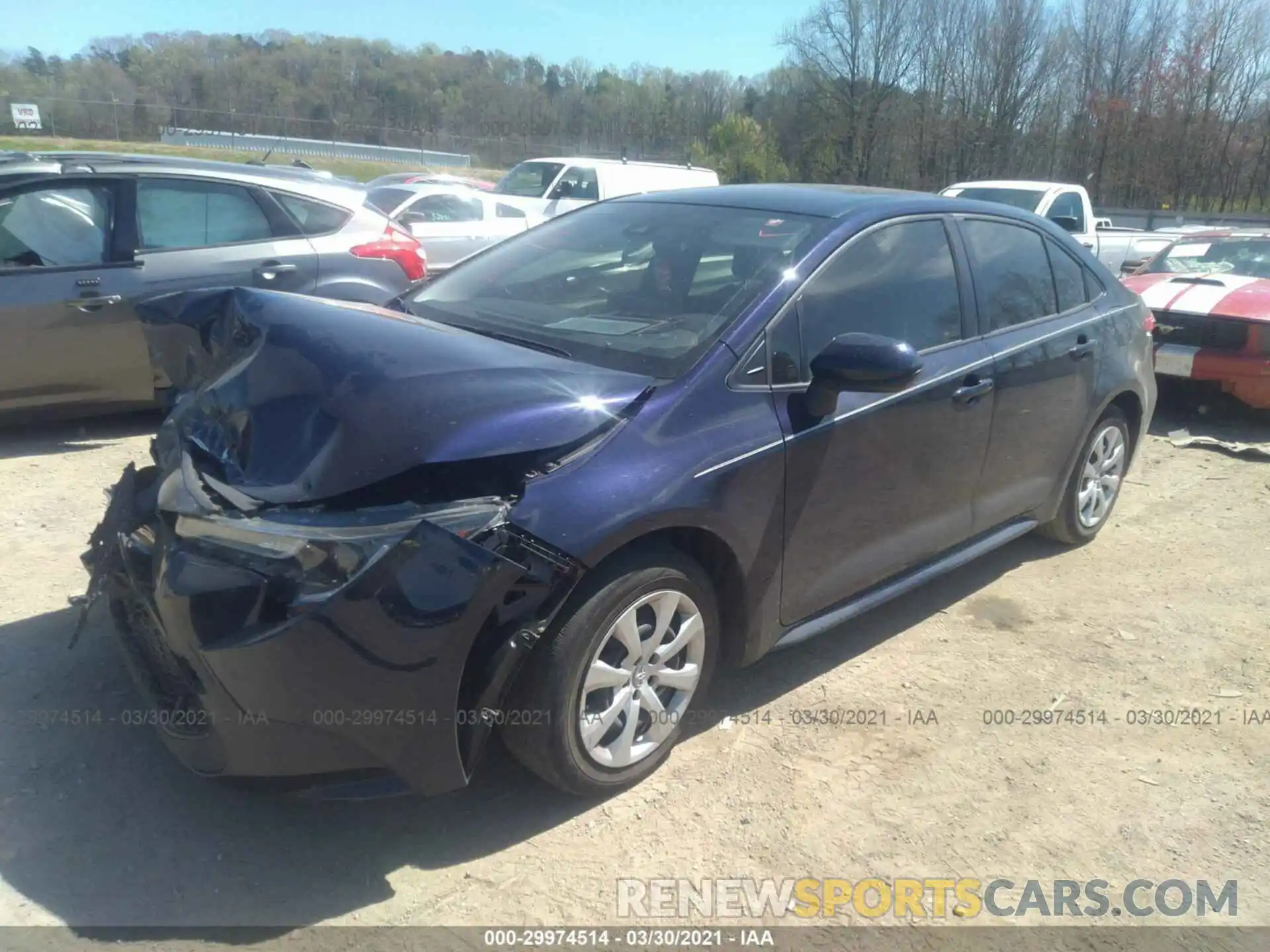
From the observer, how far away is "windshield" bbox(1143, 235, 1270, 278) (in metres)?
8.40

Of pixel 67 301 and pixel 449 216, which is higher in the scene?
pixel 449 216

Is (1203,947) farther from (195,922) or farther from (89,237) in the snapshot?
(89,237)

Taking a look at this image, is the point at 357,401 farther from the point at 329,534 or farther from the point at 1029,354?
the point at 1029,354

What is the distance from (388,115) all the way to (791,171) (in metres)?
25.4

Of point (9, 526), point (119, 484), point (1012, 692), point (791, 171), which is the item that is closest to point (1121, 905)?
point (1012, 692)

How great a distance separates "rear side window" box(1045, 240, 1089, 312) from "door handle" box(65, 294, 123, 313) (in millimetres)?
4942

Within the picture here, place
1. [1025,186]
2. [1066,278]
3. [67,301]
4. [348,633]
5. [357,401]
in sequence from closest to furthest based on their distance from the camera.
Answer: [348,633], [357,401], [1066,278], [67,301], [1025,186]

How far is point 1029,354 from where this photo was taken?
4254mm

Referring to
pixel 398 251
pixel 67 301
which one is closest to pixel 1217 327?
pixel 398 251

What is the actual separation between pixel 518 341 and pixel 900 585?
168cm

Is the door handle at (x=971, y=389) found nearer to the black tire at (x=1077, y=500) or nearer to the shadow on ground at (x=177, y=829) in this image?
the black tire at (x=1077, y=500)

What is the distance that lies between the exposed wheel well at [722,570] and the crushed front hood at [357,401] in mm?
395

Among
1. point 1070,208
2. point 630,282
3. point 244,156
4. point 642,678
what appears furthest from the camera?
point 244,156

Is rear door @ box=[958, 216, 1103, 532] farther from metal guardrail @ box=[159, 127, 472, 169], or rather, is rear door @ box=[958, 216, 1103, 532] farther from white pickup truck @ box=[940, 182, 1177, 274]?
metal guardrail @ box=[159, 127, 472, 169]
